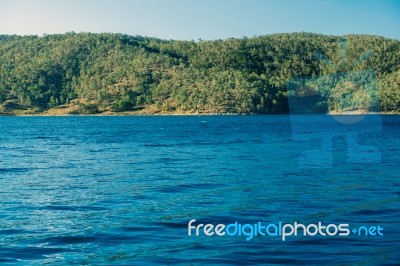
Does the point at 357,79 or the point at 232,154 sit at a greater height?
the point at 357,79

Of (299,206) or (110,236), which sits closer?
(110,236)

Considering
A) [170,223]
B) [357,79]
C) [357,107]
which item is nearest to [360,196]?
[170,223]

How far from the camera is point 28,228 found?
67.3 feet

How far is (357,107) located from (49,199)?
586ft

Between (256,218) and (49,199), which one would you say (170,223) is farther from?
(49,199)

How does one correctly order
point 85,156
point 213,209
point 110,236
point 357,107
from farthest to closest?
point 357,107 → point 85,156 → point 213,209 → point 110,236

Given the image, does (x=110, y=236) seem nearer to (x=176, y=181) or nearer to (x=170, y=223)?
(x=170, y=223)

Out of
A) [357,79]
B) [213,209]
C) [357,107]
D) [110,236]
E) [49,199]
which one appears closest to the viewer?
[110,236]
